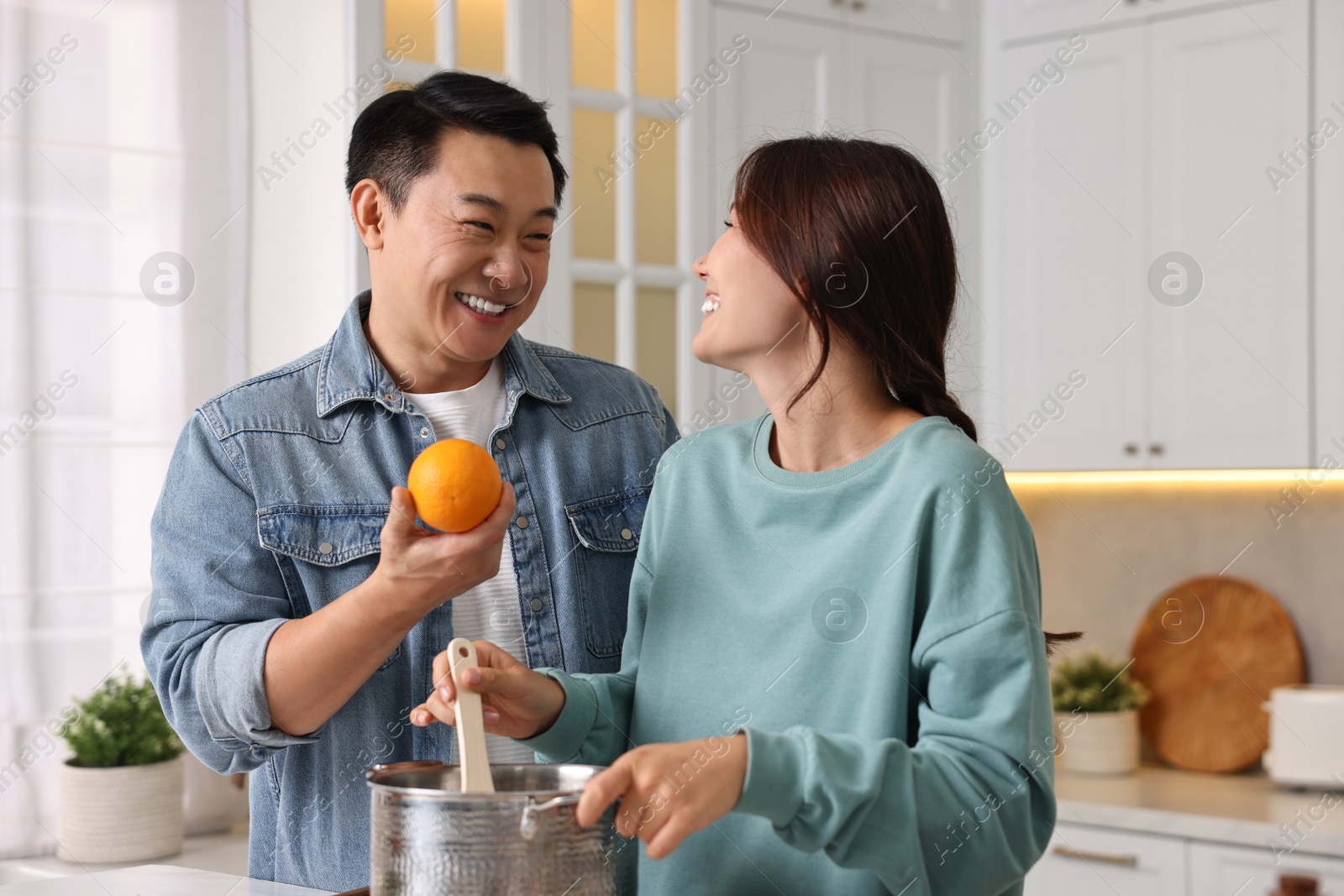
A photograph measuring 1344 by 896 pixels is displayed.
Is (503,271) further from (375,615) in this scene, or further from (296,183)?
(296,183)

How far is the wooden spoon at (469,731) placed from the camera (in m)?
0.85

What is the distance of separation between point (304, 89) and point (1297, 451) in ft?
6.68

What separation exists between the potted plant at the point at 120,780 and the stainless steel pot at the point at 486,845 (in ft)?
5.07

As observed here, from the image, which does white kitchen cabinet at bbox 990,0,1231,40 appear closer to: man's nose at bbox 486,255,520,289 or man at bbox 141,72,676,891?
man at bbox 141,72,676,891

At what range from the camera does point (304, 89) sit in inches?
87.4

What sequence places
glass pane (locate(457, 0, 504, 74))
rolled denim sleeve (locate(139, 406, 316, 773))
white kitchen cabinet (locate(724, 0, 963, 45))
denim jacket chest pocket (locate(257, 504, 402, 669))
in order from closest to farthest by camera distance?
rolled denim sleeve (locate(139, 406, 316, 773))
denim jacket chest pocket (locate(257, 504, 402, 669))
glass pane (locate(457, 0, 504, 74))
white kitchen cabinet (locate(724, 0, 963, 45))

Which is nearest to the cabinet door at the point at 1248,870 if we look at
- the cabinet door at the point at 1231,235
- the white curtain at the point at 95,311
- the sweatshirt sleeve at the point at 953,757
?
the cabinet door at the point at 1231,235

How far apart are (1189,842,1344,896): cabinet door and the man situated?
1474 millimetres

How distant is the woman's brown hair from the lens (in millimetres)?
1090

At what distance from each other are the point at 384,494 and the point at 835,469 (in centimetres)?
55

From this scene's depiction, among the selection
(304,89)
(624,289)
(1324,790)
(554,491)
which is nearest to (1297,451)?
(1324,790)

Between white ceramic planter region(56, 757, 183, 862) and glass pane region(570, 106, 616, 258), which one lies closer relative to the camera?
white ceramic planter region(56, 757, 183, 862)

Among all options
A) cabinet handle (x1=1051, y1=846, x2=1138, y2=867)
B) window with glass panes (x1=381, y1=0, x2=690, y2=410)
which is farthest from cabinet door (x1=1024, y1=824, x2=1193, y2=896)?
window with glass panes (x1=381, y1=0, x2=690, y2=410)

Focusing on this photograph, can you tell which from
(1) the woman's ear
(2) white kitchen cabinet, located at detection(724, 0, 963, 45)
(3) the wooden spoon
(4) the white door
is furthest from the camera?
(2) white kitchen cabinet, located at detection(724, 0, 963, 45)
